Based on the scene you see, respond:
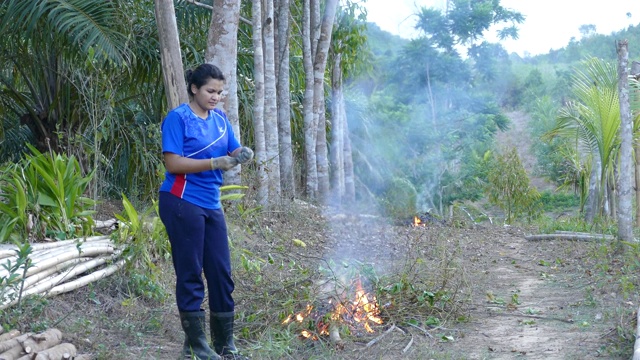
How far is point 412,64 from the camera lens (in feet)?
113

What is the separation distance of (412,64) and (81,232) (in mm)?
28978

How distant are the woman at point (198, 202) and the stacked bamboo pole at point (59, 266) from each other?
100cm

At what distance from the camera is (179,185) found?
4449mm

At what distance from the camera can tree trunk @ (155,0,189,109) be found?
736cm

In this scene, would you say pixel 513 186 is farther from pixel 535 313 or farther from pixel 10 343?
pixel 10 343

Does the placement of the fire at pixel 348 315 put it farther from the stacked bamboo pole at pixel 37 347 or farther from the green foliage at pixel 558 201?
the green foliage at pixel 558 201

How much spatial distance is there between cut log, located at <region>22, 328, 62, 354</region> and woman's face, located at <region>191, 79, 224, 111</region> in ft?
5.04

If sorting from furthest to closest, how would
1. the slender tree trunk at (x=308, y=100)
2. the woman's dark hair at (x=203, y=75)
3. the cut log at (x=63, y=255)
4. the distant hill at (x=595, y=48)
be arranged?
the distant hill at (x=595, y=48)
the slender tree trunk at (x=308, y=100)
the cut log at (x=63, y=255)
the woman's dark hair at (x=203, y=75)

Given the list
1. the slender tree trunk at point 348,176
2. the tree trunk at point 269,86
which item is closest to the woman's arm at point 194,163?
the tree trunk at point 269,86

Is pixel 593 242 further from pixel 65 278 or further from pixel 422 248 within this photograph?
pixel 65 278

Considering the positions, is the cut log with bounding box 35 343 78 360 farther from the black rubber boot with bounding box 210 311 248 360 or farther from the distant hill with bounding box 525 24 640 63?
the distant hill with bounding box 525 24 640 63

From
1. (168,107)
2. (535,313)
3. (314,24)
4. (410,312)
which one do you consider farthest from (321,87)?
(410,312)

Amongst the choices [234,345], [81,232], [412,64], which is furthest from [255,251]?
[412,64]

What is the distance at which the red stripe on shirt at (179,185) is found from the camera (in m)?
4.45
